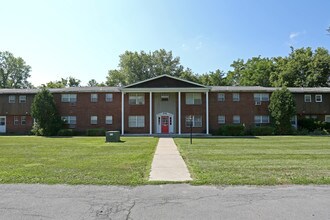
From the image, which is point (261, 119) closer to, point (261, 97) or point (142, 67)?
point (261, 97)

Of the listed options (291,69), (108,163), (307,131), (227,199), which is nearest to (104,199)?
(227,199)

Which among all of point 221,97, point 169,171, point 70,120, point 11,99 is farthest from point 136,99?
point 169,171

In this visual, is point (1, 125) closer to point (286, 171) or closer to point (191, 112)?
point (191, 112)

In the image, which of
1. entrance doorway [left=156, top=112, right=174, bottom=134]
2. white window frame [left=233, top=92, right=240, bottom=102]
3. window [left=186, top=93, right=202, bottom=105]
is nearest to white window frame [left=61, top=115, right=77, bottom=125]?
entrance doorway [left=156, top=112, right=174, bottom=134]

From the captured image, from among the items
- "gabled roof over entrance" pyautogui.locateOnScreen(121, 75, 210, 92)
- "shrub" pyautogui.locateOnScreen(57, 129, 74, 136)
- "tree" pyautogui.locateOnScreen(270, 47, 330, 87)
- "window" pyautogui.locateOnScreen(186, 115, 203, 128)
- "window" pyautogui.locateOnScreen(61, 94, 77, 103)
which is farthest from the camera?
"tree" pyautogui.locateOnScreen(270, 47, 330, 87)

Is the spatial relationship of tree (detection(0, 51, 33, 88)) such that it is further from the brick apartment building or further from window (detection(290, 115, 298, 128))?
window (detection(290, 115, 298, 128))

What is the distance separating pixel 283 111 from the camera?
111 ft

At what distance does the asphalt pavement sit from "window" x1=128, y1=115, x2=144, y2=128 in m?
28.4

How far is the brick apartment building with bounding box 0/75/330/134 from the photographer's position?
118 ft

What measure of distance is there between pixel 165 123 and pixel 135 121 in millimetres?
3494

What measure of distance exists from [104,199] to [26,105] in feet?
114


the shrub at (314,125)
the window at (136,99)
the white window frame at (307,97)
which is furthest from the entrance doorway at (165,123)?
the white window frame at (307,97)

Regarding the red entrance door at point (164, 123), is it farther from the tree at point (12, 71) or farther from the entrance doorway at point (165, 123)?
the tree at point (12, 71)

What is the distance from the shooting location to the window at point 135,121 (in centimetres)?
3600
